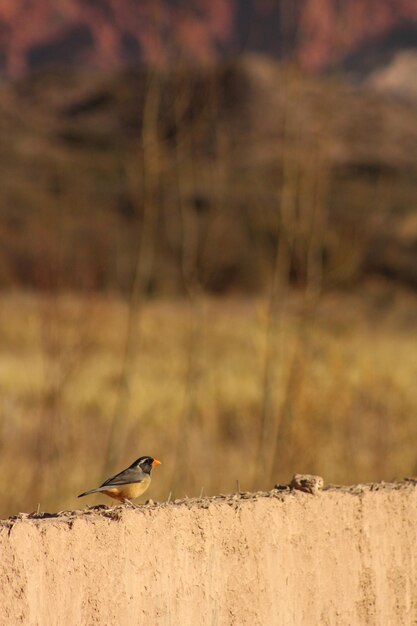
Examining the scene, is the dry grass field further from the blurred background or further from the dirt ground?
the dirt ground

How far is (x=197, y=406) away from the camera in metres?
13.2

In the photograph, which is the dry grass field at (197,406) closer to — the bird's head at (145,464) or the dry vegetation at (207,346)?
the dry vegetation at (207,346)

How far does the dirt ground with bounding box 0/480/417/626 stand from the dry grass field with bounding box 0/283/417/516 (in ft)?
11.7

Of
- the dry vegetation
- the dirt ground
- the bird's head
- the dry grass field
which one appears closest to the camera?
the dirt ground

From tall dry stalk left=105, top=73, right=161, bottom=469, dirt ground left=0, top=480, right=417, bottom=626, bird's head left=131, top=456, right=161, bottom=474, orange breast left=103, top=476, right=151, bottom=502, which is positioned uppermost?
tall dry stalk left=105, top=73, right=161, bottom=469

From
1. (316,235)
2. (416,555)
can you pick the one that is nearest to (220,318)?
(316,235)

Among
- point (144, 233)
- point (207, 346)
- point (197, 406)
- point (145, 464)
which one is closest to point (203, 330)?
point (197, 406)

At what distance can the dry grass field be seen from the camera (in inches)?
308

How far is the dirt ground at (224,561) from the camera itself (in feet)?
10.0

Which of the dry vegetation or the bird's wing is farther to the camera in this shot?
the dry vegetation

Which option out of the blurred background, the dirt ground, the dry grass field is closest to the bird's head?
the dirt ground

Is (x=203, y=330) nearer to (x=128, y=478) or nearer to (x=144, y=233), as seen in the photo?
(x=144, y=233)

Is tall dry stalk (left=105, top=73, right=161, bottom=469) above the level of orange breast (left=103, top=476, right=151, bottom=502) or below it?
above

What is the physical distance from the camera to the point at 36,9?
89.5 ft
